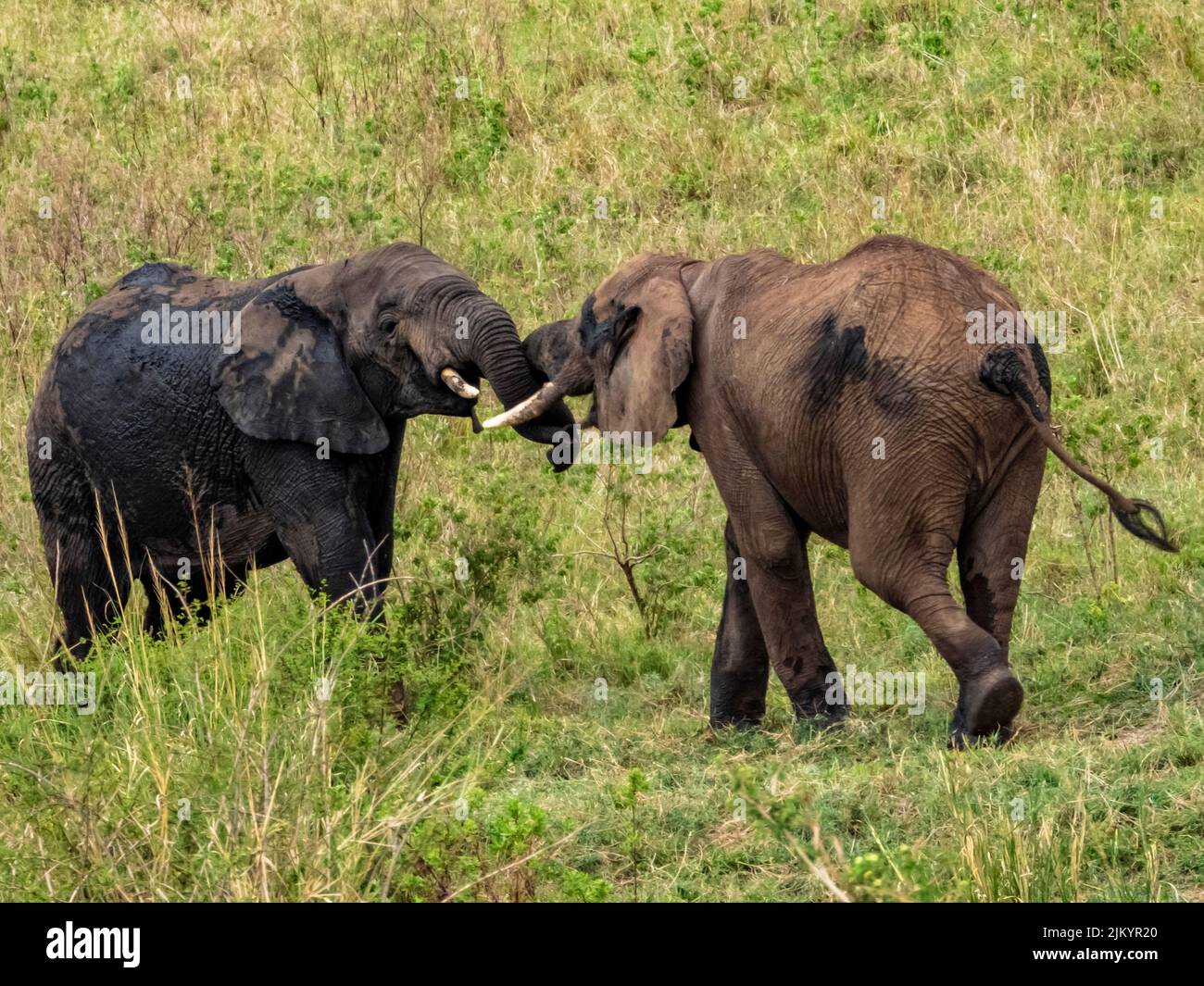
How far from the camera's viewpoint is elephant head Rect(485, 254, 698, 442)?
7816 mm

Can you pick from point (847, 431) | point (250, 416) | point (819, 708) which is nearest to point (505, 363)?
point (250, 416)

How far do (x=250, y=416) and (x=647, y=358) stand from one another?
5.30ft

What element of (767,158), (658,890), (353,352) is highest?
(767,158)

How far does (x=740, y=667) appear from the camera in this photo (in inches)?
318

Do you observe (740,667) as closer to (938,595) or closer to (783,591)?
(783,591)

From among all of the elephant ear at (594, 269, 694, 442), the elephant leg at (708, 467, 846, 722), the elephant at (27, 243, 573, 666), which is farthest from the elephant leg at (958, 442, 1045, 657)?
the elephant at (27, 243, 573, 666)

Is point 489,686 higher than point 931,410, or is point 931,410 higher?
point 931,410

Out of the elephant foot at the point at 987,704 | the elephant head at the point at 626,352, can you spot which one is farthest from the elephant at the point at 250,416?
the elephant foot at the point at 987,704

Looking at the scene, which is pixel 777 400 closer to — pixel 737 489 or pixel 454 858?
pixel 737 489

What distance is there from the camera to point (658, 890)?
627 cm

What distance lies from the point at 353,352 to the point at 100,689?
5.43 ft

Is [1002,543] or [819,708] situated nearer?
[1002,543]

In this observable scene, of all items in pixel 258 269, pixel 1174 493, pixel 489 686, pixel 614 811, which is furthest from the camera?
pixel 258 269
